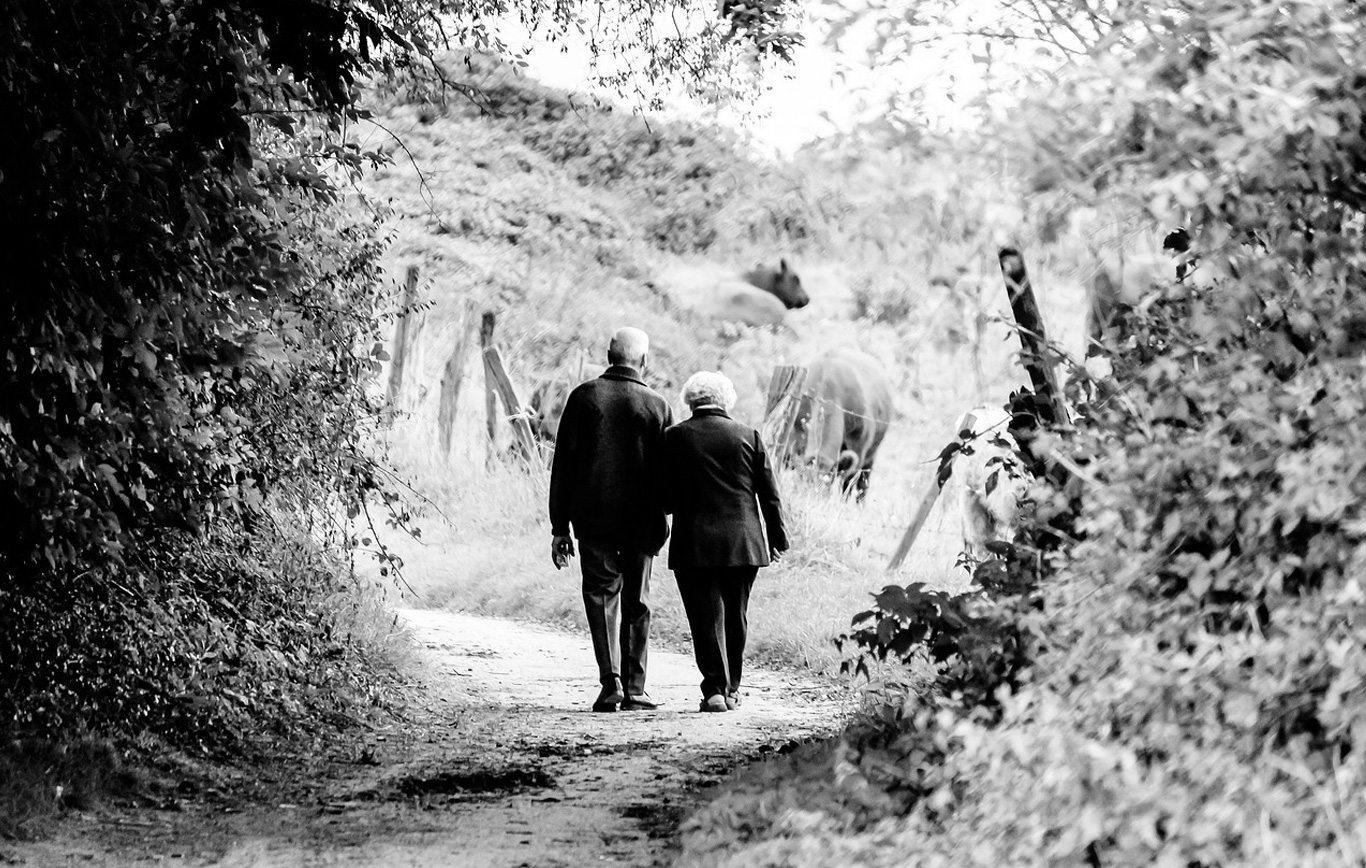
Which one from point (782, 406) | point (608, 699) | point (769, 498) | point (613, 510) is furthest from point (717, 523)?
point (782, 406)

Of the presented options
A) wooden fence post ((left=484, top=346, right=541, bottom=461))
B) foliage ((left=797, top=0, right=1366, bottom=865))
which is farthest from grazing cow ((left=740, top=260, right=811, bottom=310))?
foliage ((left=797, top=0, right=1366, bottom=865))

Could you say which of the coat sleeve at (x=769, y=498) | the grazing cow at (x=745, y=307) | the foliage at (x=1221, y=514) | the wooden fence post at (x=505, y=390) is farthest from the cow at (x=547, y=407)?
the foliage at (x=1221, y=514)

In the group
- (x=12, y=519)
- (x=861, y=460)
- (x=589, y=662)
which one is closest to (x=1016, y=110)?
(x=12, y=519)

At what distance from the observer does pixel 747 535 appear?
881 centimetres

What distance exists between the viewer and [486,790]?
6.39 metres

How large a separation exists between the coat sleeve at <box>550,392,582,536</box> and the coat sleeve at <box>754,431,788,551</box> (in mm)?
1070

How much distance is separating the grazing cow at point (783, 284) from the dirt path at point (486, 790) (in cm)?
2707

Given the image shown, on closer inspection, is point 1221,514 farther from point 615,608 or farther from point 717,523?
point 615,608

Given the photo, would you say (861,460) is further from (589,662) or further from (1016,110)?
(1016,110)

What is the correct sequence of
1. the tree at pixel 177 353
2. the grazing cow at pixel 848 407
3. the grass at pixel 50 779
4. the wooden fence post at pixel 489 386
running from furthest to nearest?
1. the wooden fence post at pixel 489 386
2. the grazing cow at pixel 848 407
3. the grass at pixel 50 779
4. the tree at pixel 177 353

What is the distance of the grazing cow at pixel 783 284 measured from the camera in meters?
36.7

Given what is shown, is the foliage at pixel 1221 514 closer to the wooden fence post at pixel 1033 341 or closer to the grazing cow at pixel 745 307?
the wooden fence post at pixel 1033 341

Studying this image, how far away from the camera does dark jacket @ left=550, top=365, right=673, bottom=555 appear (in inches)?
348

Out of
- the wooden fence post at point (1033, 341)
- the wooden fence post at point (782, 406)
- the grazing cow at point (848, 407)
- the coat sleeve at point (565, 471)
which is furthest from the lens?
the grazing cow at point (848, 407)
